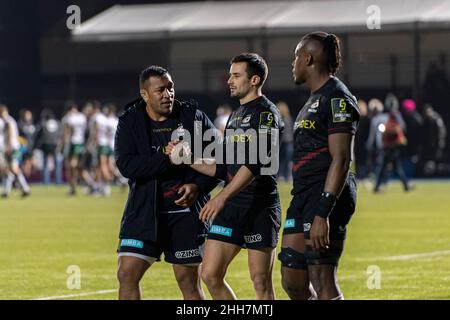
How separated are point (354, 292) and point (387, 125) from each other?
62.7 feet

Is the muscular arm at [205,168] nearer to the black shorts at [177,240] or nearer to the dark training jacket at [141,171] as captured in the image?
the dark training jacket at [141,171]

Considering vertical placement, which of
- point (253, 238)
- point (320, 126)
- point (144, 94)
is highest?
point (144, 94)

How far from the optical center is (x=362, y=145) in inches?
1436

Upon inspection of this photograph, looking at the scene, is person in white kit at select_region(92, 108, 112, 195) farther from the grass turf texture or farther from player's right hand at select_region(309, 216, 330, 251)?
player's right hand at select_region(309, 216, 330, 251)

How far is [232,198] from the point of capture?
970cm

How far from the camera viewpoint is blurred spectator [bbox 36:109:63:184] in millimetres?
40812

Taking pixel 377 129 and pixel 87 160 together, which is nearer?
pixel 377 129

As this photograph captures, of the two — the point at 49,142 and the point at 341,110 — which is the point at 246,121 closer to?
the point at 341,110

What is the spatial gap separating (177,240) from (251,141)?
3.12 feet

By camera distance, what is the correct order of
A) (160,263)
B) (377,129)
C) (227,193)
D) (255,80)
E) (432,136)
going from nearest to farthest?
(227,193), (255,80), (160,263), (377,129), (432,136)

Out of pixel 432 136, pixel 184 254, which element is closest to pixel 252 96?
pixel 184 254

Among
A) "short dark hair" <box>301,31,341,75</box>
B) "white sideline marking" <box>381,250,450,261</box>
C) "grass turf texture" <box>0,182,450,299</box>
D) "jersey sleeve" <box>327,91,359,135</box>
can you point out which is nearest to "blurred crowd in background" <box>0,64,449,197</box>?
"grass turf texture" <box>0,182,450,299</box>
